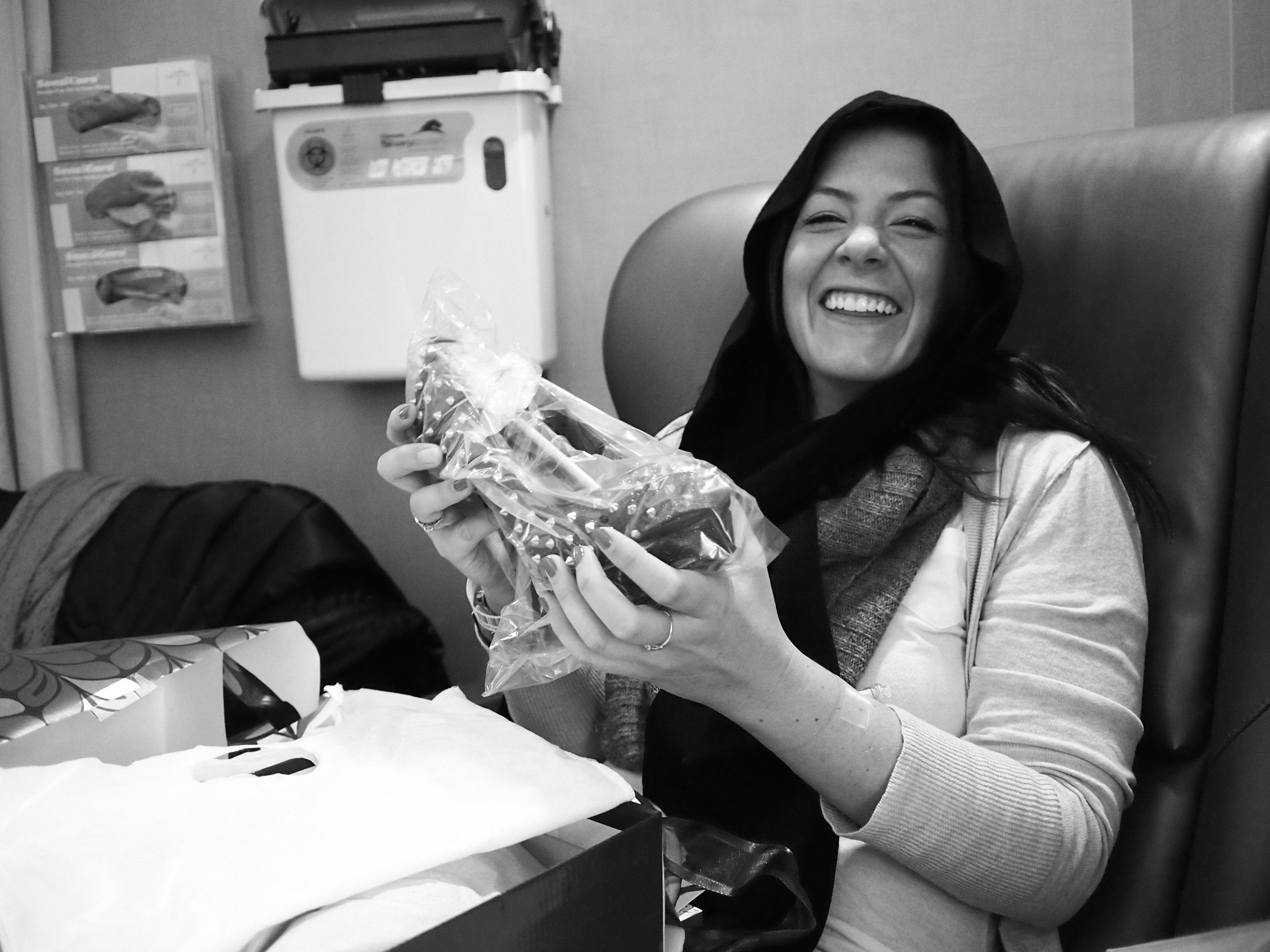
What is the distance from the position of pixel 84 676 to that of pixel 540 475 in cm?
33

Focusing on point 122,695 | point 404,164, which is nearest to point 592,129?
point 404,164

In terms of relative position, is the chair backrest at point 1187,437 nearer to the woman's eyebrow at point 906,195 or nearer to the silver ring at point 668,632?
the woman's eyebrow at point 906,195

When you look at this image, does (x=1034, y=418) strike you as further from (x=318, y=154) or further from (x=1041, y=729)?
(x=318, y=154)

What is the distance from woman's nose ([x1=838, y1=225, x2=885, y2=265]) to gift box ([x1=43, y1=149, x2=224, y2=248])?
45.4 inches

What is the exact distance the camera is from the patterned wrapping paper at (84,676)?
2.12ft

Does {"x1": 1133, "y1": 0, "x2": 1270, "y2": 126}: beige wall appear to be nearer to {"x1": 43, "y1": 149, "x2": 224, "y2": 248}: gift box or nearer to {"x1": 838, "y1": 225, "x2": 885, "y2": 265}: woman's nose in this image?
{"x1": 838, "y1": 225, "x2": 885, "y2": 265}: woman's nose

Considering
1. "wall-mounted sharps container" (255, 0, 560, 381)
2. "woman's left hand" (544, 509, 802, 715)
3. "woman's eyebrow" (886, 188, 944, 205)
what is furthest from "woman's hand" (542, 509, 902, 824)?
"wall-mounted sharps container" (255, 0, 560, 381)

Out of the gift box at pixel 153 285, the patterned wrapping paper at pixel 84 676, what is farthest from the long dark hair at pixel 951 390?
the gift box at pixel 153 285

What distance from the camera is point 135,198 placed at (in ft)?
5.55

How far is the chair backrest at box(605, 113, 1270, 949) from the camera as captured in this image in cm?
81

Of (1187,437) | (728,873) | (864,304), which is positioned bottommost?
(728,873)

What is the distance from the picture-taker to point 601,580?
1.96 feet

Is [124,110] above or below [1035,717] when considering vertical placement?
above

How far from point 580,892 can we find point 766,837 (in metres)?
0.36
